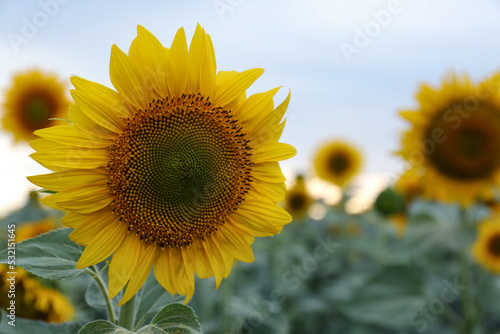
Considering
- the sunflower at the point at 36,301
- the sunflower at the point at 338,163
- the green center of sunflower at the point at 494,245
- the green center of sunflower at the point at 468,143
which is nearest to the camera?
the sunflower at the point at 36,301

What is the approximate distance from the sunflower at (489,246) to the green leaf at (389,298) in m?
0.77

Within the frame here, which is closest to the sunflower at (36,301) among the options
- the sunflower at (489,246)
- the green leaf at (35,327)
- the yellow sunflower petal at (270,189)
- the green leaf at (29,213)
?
the green leaf at (35,327)

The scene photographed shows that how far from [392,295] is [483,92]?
1.85 m

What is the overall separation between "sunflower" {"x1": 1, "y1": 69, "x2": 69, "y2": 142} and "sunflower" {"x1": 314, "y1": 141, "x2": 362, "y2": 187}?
3.56 m

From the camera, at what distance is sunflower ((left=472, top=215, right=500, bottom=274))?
3.99 metres

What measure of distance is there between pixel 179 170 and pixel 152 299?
0.51 meters

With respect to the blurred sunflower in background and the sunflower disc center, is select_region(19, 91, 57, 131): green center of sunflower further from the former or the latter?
the blurred sunflower in background

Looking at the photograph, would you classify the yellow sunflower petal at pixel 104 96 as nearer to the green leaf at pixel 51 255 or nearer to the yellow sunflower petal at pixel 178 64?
the yellow sunflower petal at pixel 178 64

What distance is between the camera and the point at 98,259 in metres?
1.37

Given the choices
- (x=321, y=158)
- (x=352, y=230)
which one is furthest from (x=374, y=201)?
(x=352, y=230)

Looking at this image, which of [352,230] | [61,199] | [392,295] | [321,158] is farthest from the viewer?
[352,230]

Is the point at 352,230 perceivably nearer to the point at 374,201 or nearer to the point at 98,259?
the point at 374,201

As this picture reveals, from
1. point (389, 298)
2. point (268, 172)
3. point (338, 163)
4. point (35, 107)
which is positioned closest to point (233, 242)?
point (268, 172)

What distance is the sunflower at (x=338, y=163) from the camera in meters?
6.48
